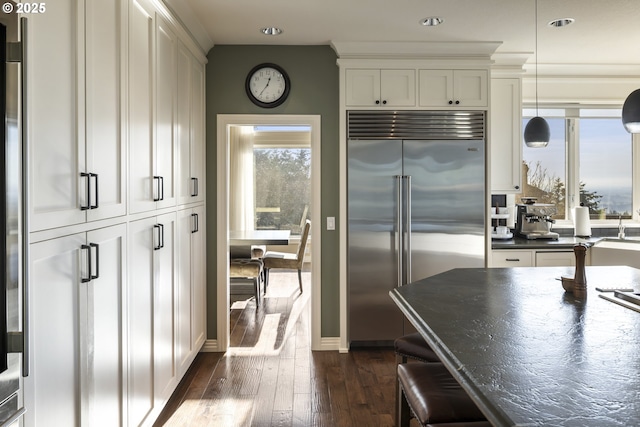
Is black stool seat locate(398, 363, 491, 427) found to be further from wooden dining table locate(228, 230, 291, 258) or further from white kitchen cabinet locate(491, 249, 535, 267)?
wooden dining table locate(228, 230, 291, 258)

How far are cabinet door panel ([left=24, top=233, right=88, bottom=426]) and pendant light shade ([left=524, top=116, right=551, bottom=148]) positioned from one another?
2915 millimetres

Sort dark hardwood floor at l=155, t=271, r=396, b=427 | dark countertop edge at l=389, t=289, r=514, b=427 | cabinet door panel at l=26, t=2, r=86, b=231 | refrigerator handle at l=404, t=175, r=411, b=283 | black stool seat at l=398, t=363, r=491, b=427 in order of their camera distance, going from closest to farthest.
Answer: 1. dark countertop edge at l=389, t=289, r=514, b=427
2. cabinet door panel at l=26, t=2, r=86, b=231
3. black stool seat at l=398, t=363, r=491, b=427
4. dark hardwood floor at l=155, t=271, r=396, b=427
5. refrigerator handle at l=404, t=175, r=411, b=283

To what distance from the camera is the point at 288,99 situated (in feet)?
12.7

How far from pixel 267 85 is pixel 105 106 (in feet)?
6.99

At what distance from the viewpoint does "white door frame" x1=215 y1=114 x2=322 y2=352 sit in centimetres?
386

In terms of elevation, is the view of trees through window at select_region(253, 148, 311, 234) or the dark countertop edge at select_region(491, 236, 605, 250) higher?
the view of trees through window at select_region(253, 148, 311, 234)

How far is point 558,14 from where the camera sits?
3.15m

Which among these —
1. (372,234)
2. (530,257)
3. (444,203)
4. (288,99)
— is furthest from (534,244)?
(288,99)

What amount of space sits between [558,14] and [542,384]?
Result: 2.91 metres

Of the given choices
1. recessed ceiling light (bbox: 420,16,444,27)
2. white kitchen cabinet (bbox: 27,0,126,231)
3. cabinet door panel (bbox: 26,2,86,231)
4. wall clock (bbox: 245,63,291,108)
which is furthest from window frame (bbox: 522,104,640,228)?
cabinet door panel (bbox: 26,2,86,231)

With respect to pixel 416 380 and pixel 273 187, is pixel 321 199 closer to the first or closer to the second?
pixel 416 380

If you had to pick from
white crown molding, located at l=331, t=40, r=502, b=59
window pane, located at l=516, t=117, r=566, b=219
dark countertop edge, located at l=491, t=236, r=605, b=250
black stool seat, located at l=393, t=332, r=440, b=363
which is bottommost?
black stool seat, located at l=393, t=332, r=440, b=363

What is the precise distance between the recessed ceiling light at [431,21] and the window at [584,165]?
1.96 metres

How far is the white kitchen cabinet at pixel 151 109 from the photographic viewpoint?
7.21 feet
